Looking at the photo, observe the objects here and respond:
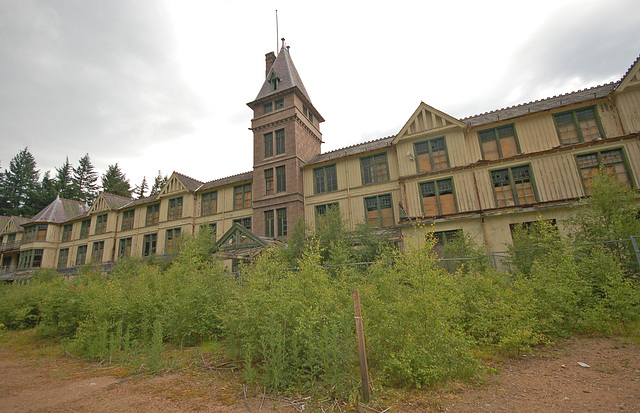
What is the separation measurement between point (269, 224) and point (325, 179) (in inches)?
232

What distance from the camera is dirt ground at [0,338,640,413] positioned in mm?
4242

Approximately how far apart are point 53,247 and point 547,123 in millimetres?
54350

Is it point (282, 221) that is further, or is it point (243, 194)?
point (243, 194)

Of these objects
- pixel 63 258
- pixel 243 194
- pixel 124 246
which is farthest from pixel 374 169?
pixel 63 258

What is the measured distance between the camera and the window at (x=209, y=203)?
92.8 ft

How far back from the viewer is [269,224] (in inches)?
944

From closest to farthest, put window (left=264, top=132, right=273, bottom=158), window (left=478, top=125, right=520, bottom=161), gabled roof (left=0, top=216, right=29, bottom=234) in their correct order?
window (left=478, top=125, right=520, bottom=161) → window (left=264, top=132, right=273, bottom=158) → gabled roof (left=0, top=216, right=29, bottom=234)

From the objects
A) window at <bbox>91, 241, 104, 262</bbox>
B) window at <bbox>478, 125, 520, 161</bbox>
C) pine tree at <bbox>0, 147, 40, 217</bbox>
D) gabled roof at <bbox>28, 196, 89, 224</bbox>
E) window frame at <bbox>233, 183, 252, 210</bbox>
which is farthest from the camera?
pine tree at <bbox>0, 147, 40, 217</bbox>

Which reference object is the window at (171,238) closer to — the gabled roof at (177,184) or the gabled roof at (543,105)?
the gabled roof at (177,184)

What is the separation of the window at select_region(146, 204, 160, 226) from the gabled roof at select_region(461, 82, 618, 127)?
3038 centimetres

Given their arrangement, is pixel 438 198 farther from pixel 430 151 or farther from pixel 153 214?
pixel 153 214

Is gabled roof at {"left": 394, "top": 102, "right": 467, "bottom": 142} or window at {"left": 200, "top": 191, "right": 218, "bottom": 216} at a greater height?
gabled roof at {"left": 394, "top": 102, "right": 467, "bottom": 142}

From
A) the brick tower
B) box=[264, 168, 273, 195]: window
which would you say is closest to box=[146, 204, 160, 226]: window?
the brick tower

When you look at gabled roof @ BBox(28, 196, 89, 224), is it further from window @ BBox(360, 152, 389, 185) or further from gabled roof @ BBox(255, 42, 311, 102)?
window @ BBox(360, 152, 389, 185)
